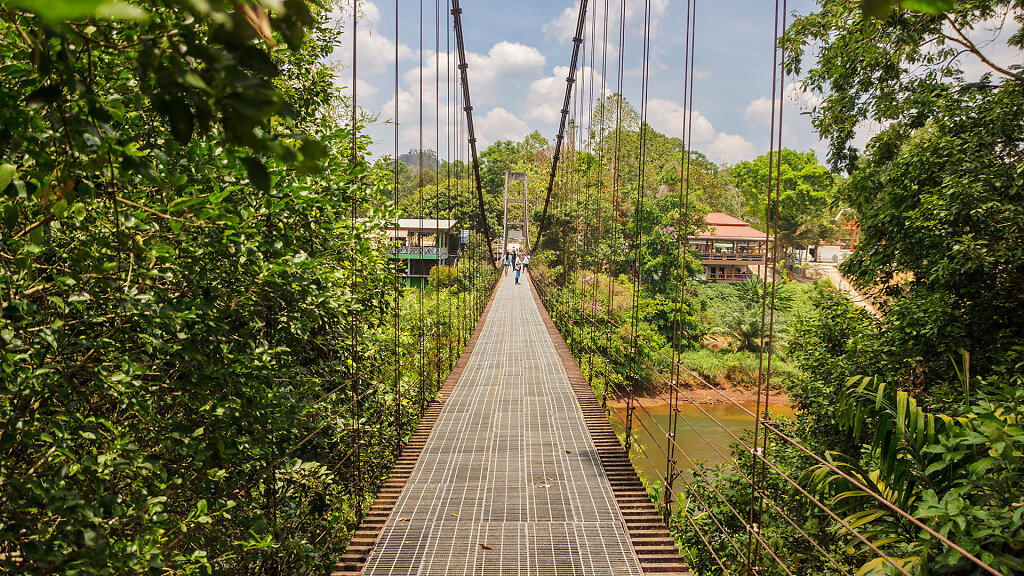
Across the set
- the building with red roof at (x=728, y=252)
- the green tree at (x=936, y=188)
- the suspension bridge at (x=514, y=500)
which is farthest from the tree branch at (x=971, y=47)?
the building with red roof at (x=728, y=252)

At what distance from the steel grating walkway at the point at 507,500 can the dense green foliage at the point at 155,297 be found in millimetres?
490

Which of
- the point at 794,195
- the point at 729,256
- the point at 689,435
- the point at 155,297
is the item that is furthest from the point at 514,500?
the point at 794,195

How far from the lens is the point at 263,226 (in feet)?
6.25

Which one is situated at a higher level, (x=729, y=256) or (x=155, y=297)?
(x=729, y=256)

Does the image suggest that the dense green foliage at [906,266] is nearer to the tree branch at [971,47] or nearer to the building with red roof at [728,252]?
the tree branch at [971,47]

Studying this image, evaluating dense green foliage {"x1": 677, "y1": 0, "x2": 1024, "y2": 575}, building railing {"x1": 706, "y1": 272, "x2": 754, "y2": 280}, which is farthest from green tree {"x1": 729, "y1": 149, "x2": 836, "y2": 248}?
dense green foliage {"x1": 677, "y1": 0, "x2": 1024, "y2": 575}

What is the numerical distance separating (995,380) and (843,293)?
2.54 metres

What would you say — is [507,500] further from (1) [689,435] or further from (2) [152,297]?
(1) [689,435]

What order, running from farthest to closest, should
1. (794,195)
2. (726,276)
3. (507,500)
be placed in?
(794,195)
(726,276)
(507,500)

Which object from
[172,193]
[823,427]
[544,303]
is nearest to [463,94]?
[544,303]

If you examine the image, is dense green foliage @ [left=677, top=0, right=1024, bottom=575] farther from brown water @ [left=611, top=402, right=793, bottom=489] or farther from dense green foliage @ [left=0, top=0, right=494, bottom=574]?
brown water @ [left=611, top=402, right=793, bottom=489]

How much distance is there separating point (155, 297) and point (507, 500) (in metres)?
2.05

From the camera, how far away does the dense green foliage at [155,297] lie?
1.65 ft

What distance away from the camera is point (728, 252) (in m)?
23.8
